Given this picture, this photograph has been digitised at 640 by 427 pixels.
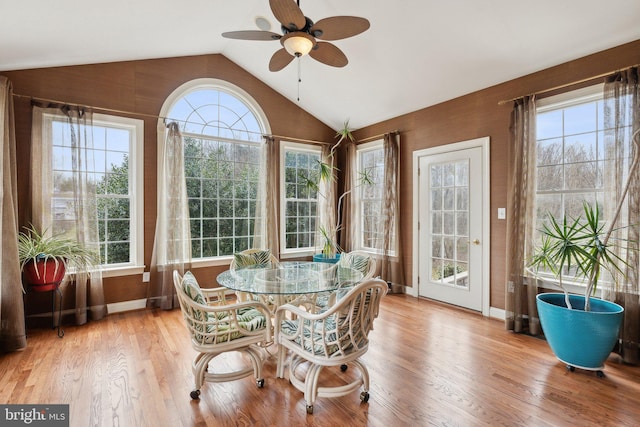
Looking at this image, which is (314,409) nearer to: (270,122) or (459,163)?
(459,163)

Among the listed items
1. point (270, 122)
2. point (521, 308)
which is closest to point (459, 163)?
point (521, 308)

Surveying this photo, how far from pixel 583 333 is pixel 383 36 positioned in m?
3.30

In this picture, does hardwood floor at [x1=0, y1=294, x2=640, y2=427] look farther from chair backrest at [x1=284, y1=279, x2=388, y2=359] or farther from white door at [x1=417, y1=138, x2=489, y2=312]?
white door at [x1=417, y1=138, x2=489, y2=312]

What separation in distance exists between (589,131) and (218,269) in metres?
4.62

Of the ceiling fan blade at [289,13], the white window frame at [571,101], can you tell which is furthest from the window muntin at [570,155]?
the ceiling fan blade at [289,13]

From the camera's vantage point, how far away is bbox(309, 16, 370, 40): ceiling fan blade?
211 cm

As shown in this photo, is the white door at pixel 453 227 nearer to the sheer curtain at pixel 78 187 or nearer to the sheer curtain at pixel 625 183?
the sheer curtain at pixel 625 183

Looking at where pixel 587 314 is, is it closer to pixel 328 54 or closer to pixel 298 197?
pixel 328 54

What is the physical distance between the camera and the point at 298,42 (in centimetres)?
221

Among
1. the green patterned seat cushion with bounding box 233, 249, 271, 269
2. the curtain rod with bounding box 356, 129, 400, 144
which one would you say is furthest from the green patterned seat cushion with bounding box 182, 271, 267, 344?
the curtain rod with bounding box 356, 129, 400, 144

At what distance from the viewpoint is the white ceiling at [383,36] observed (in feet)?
8.43

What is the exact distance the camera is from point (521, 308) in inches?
128

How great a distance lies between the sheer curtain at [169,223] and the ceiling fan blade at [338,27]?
2.60 meters

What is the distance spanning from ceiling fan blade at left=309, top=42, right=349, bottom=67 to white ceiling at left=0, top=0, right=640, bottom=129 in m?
0.85
